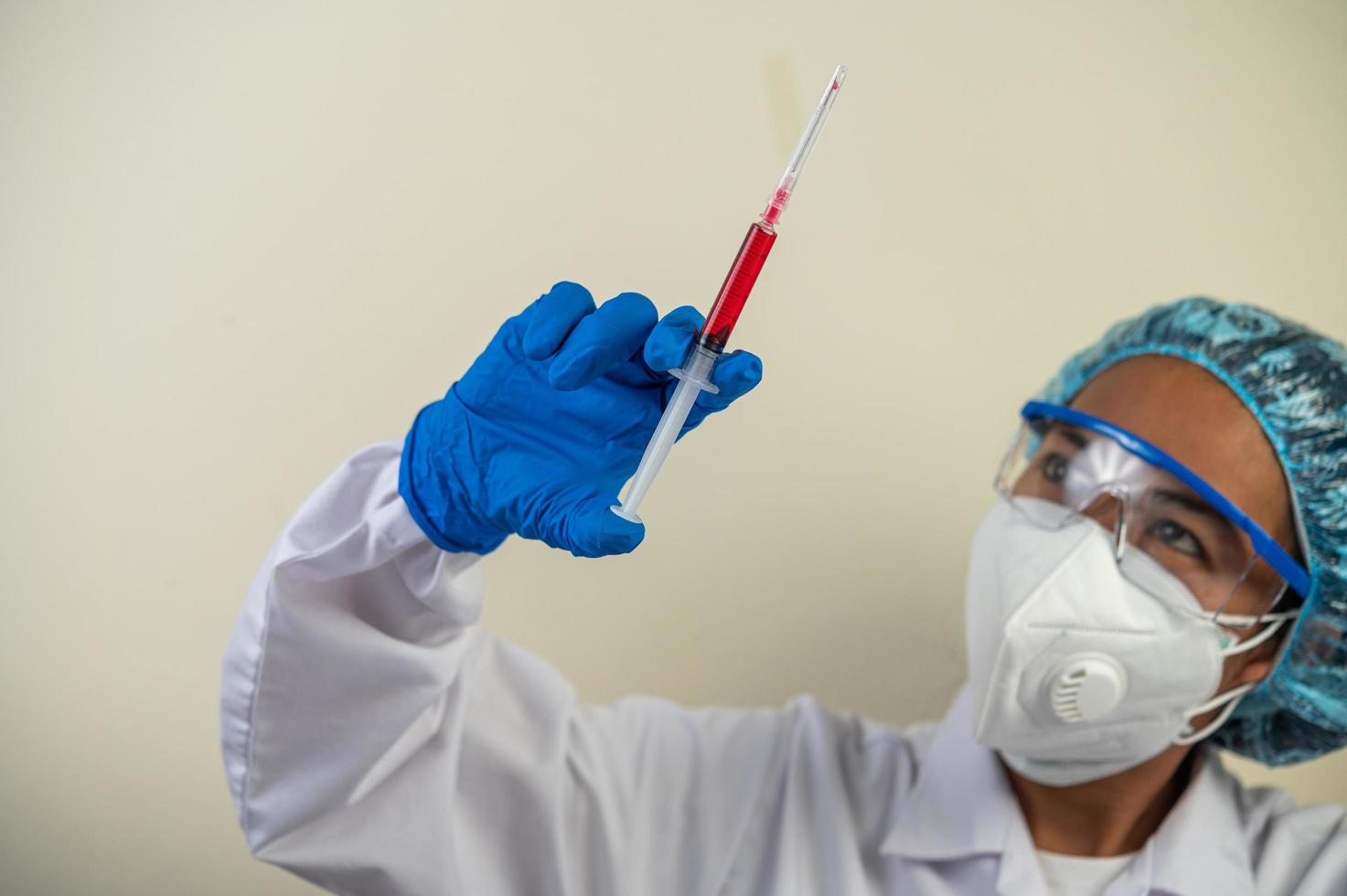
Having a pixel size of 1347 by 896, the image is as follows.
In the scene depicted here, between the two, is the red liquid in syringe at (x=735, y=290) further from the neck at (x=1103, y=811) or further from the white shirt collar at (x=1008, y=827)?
the neck at (x=1103, y=811)

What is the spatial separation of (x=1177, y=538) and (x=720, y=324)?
2.38 ft

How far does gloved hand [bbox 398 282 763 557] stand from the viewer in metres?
0.95

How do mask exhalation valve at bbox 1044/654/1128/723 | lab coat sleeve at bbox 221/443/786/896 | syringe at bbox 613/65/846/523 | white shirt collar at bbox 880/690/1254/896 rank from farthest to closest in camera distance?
white shirt collar at bbox 880/690/1254/896, mask exhalation valve at bbox 1044/654/1128/723, lab coat sleeve at bbox 221/443/786/896, syringe at bbox 613/65/846/523

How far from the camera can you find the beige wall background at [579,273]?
133 centimetres

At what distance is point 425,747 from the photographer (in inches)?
50.8

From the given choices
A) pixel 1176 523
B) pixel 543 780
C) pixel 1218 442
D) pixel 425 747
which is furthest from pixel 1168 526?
pixel 425 747

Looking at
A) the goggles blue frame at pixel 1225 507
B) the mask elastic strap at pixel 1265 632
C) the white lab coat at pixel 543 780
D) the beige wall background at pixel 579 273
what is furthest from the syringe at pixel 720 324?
the mask elastic strap at pixel 1265 632

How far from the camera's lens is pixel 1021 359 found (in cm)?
170

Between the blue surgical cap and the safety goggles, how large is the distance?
0.04m

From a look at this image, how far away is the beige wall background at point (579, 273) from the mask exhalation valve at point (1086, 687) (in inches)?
19.2

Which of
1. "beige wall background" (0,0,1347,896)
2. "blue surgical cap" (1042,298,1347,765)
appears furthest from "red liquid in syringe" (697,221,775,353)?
"blue surgical cap" (1042,298,1347,765)

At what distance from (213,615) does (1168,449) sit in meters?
1.23

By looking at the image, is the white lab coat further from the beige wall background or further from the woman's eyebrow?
the woman's eyebrow

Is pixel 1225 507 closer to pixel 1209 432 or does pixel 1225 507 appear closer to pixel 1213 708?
pixel 1209 432
